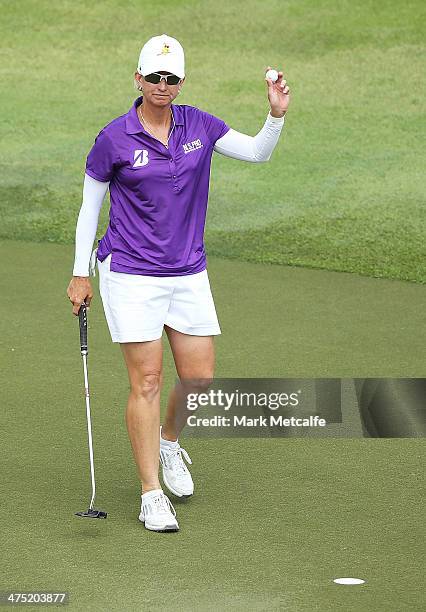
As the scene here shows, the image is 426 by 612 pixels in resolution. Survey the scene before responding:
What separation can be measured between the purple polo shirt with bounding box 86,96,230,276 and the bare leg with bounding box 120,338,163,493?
35 centimetres

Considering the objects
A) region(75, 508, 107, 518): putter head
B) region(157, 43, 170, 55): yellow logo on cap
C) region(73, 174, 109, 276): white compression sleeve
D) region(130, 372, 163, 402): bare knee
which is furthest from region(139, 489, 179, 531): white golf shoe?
region(157, 43, 170, 55): yellow logo on cap

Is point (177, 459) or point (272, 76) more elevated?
point (272, 76)

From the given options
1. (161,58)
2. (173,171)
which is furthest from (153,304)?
(161,58)

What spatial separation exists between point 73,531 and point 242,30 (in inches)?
623

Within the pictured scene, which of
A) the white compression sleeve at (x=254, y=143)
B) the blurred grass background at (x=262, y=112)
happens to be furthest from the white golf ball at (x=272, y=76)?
the blurred grass background at (x=262, y=112)

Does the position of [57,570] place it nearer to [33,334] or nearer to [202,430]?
[202,430]

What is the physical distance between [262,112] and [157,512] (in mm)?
12612

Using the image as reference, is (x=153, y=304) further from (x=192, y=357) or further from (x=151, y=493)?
(x=151, y=493)

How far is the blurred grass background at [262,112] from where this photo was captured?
14320 mm

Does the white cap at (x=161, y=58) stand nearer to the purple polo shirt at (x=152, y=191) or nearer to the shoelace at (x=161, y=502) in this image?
the purple polo shirt at (x=152, y=191)

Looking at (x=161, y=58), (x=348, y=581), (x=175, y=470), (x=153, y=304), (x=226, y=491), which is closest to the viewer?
(x=348, y=581)

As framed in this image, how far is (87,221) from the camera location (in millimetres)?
6527

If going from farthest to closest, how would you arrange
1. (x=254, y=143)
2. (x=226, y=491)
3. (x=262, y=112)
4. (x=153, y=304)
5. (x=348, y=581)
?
(x=262, y=112) < (x=226, y=491) < (x=254, y=143) < (x=153, y=304) < (x=348, y=581)

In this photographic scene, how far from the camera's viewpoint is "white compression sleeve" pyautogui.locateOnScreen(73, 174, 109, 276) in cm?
648
